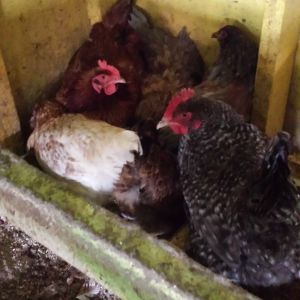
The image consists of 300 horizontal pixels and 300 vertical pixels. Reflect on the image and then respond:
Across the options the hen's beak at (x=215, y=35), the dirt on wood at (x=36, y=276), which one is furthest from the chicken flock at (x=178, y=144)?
the dirt on wood at (x=36, y=276)

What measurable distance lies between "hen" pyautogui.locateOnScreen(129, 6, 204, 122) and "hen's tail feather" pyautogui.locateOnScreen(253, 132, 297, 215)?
0.72 metres

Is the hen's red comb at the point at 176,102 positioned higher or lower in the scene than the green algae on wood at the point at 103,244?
higher

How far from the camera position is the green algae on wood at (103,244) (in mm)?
1279

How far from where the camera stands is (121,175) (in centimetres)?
170

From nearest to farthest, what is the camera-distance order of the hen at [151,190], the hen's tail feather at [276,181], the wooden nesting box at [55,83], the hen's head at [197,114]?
the hen's tail feather at [276,181] < the wooden nesting box at [55,83] < the hen's head at [197,114] < the hen at [151,190]

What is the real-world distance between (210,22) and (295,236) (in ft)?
3.13

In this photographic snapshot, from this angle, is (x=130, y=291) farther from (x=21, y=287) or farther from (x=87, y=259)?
(x=21, y=287)

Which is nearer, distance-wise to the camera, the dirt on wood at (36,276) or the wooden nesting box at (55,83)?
the wooden nesting box at (55,83)

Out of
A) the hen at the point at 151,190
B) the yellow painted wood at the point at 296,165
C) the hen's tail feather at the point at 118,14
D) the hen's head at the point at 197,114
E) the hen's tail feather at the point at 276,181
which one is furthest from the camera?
the hen's tail feather at the point at 118,14

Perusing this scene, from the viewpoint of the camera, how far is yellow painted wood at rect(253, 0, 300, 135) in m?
1.63

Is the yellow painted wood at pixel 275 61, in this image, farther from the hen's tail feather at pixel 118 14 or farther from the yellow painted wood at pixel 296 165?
the hen's tail feather at pixel 118 14

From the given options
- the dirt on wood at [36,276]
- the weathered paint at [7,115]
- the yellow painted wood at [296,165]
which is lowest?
the dirt on wood at [36,276]

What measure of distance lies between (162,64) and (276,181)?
99 centimetres

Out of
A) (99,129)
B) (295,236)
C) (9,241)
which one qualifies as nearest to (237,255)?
(295,236)
